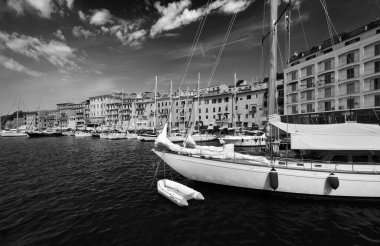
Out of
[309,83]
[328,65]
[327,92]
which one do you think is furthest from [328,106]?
[328,65]

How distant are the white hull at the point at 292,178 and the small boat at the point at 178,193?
1.41 meters

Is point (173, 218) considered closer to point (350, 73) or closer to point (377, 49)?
point (377, 49)

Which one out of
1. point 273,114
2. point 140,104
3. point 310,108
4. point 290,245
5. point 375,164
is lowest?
point 290,245

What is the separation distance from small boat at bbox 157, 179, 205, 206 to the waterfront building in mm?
34331

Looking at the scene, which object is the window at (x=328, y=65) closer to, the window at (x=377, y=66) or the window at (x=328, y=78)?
the window at (x=328, y=78)

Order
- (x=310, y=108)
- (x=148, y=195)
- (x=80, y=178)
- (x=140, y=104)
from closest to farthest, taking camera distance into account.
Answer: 1. (x=148, y=195)
2. (x=80, y=178)
3. (x=310, y=108)
4. (x=140, y=104)

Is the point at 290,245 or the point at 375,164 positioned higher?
the point at 375,164

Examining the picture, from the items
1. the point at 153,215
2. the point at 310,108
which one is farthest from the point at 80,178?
the point at 310,108

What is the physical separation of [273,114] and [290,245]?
837 cm

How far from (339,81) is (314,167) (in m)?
43.8

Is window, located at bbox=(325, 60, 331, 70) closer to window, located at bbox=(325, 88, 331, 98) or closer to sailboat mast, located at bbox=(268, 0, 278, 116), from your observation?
window, located at bbox=(325, 88, 331, 98)

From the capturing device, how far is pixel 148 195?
12.1 m

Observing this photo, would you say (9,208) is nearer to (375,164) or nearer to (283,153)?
(283,153)

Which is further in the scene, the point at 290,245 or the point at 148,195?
the point at 148,195
